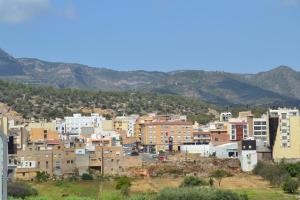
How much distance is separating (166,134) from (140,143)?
15.5ft

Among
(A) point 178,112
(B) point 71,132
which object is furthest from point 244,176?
(A) point 178,112

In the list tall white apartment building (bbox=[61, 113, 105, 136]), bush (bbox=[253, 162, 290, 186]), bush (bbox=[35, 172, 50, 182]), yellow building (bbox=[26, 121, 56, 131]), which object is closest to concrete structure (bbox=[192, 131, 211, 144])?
tall white apartment building (bbox=[61, 113, 105, 136])

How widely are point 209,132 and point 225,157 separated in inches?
525

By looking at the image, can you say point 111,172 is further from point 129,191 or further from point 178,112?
point 178,112

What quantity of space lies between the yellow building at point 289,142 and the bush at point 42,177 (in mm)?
25172

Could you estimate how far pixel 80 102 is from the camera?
13038cm

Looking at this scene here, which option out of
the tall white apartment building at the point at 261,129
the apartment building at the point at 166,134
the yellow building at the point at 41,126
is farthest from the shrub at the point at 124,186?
the apartment building at the point at 166,134

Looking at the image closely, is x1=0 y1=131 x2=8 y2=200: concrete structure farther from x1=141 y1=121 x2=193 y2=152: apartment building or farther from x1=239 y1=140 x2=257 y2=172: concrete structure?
x1=141 y1=121 x2=193 y2=152: apartment building

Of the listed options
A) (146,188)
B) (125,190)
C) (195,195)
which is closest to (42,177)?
(146,188)

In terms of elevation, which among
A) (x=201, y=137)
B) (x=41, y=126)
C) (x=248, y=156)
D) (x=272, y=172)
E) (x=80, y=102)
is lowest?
(x=272, y=172)

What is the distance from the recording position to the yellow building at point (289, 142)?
7412cm

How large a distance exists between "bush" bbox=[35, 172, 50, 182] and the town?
2.08 ft

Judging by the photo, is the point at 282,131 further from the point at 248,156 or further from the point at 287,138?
the point at 248,156

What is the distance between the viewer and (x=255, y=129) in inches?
3290
